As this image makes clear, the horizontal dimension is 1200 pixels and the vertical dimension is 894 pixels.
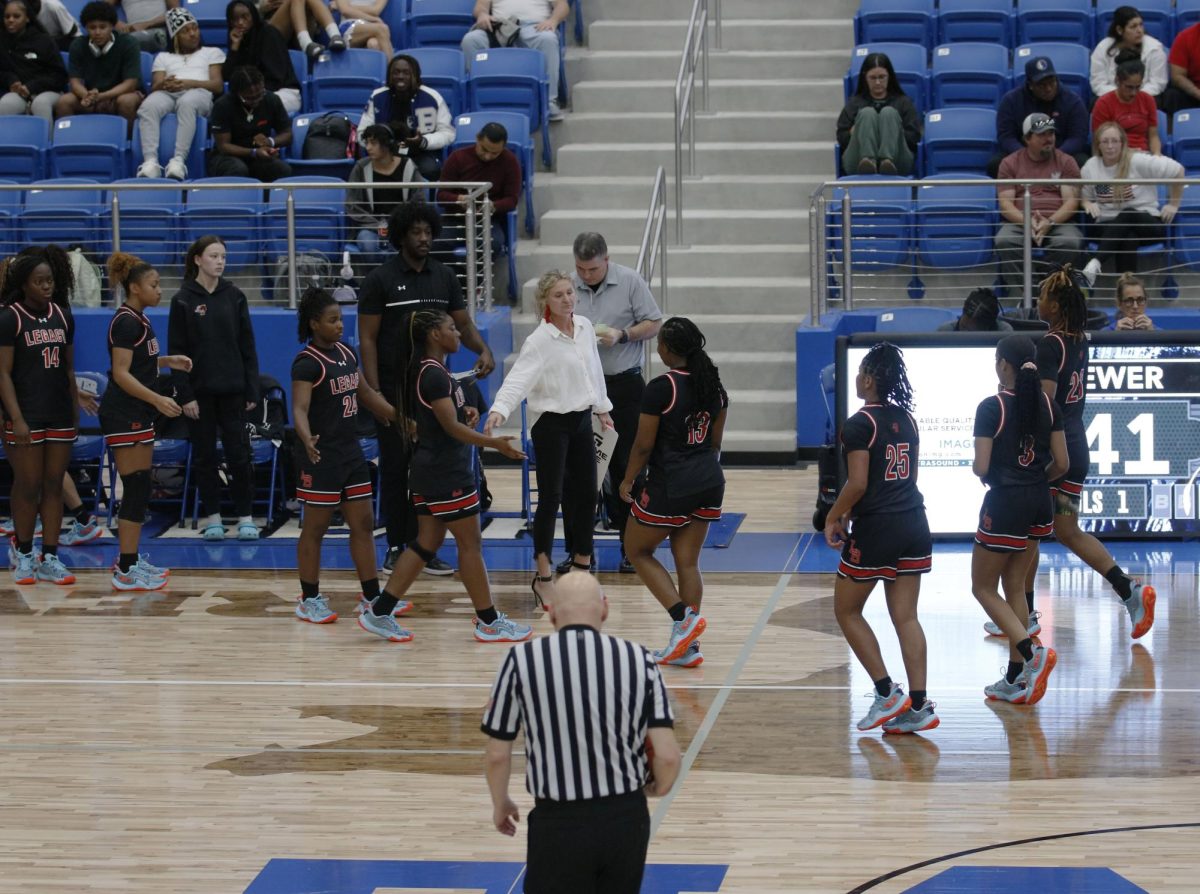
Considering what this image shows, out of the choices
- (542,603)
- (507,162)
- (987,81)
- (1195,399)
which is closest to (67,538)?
(542,603)

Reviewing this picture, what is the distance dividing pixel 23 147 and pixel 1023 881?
11.8 m

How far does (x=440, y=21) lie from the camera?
16484mm

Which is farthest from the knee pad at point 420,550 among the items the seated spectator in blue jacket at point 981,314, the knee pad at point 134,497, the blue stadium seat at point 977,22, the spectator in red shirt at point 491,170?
the blue stadium seat at point 977,22

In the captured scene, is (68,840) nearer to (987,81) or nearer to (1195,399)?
(1195,399)

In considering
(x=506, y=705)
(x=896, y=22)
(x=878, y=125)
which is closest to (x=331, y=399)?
(x=506, y=705)

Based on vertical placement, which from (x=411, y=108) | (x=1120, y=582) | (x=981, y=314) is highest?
(x=411, y=108)

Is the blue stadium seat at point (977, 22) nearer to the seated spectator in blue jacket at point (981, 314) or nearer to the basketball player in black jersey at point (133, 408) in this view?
the seated spectator in blue jacket at point (981, 314)

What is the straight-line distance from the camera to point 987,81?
14.9 metres

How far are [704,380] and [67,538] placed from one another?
16.7 feet

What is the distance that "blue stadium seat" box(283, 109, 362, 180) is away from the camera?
14.4 metres

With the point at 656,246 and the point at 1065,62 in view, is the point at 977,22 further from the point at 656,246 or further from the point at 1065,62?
the point at 656,246

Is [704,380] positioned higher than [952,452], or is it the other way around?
[704,380]

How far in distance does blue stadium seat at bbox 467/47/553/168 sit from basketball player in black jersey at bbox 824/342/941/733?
8.82m

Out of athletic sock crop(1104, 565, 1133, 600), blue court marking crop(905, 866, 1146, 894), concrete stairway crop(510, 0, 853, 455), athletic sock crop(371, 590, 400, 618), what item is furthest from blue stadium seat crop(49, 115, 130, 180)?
blue court marking crop(905, 866, 1146, 894)
